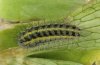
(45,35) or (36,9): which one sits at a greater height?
(36,9)

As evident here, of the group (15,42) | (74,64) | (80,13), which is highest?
(80,13)

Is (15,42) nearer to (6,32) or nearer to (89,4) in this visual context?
(6,32)

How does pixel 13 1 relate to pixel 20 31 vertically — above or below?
above

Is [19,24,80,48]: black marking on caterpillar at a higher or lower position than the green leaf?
lower

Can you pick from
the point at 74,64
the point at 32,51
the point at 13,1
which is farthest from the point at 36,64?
the point at 13,1

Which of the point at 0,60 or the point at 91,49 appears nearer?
the point at 0,60

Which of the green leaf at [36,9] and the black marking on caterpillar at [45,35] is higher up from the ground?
the green leaf at [36,9]

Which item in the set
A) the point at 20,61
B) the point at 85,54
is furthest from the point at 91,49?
the point at 20,61
